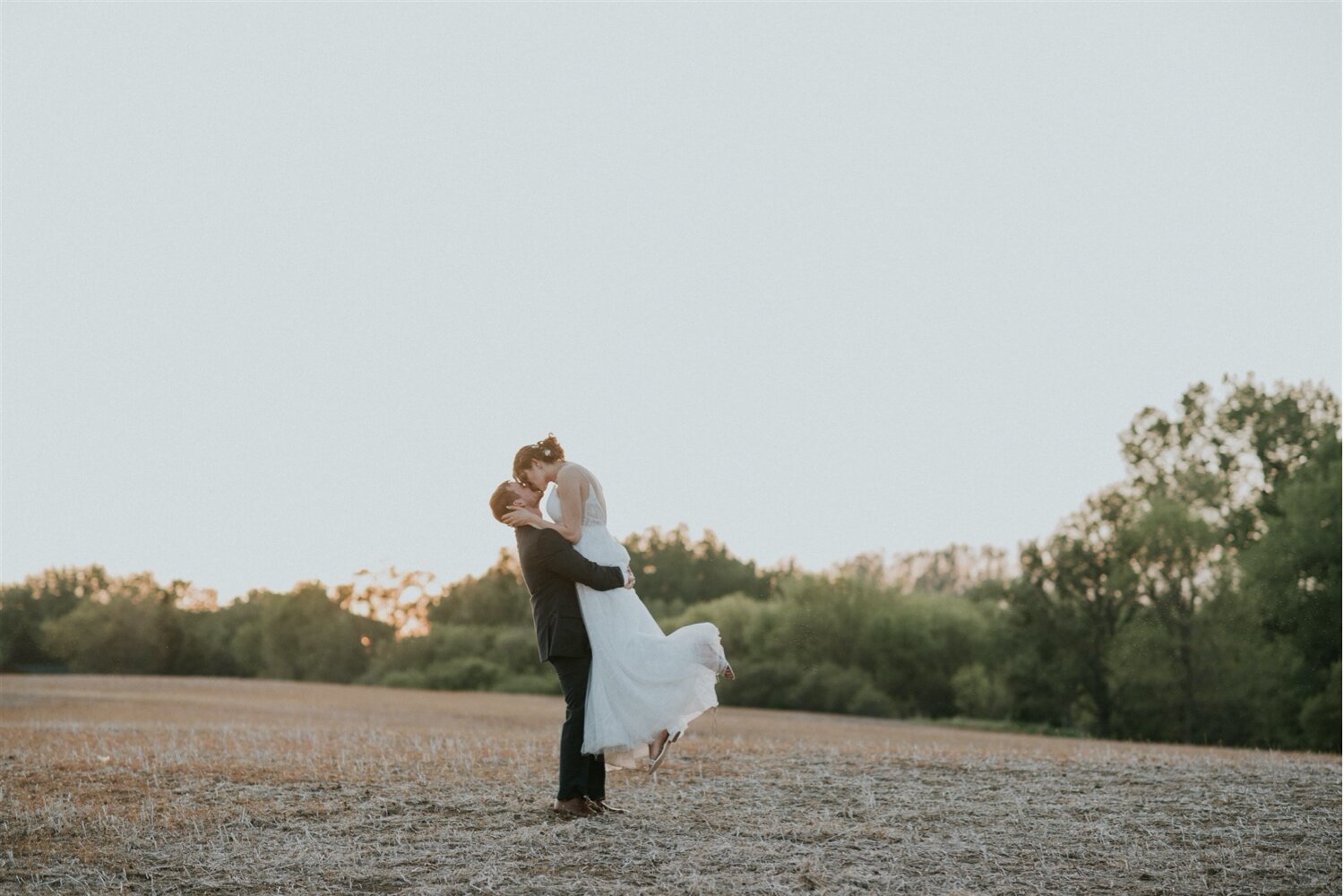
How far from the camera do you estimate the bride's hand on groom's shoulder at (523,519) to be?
8305 millimetres

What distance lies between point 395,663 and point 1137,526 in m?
34.8

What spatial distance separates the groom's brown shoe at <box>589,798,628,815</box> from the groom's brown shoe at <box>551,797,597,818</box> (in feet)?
0.11

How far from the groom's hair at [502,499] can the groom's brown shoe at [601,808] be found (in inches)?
82.5

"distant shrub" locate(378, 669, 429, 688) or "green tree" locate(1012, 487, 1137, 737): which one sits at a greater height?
"green tree" locate(1012, 487, 1137, 737)

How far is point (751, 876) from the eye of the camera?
6.63 meters

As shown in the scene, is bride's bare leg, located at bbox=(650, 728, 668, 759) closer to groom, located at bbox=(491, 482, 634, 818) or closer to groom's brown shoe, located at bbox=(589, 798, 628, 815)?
groom, located at bbox=(491, 482, 634, 818)

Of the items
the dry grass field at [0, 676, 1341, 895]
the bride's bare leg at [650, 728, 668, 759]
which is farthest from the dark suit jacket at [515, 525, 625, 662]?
the dry grass field at [0, 676, 1341, 895]

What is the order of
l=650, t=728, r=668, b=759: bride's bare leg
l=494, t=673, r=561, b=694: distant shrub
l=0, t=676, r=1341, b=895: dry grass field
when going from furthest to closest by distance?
l=494, t=673, r=561, b=694: distant shrub, l=650, t=728, r=668, b=759: bride's bare leg, l=0, t=676, r=1341, b=895: dry grass field

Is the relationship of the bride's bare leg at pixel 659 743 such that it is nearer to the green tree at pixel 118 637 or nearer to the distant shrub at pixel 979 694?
the distant shrub at pixel 979 694

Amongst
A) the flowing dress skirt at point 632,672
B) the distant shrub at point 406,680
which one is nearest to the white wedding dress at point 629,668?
the flowing dress skirt at point 632,672

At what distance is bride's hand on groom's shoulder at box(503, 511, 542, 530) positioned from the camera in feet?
27.2

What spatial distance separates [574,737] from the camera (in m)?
8.34

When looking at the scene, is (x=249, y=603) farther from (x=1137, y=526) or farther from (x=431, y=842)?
(x=431, y=842)

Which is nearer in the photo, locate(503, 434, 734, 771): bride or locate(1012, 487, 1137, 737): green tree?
locate(503, 434, 734, 771): bride
